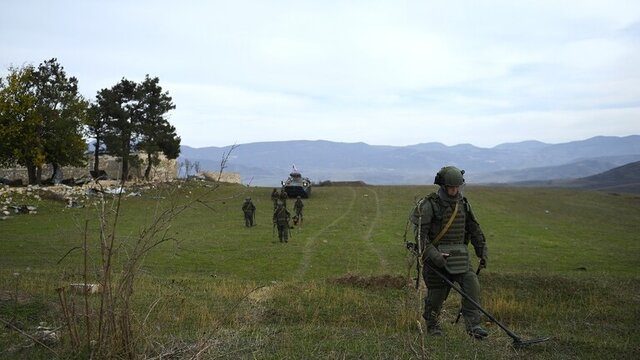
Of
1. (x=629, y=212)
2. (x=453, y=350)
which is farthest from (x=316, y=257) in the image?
(x=629, y=212)

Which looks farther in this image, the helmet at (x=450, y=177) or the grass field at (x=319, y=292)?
the helmet at (x=450, y=177)

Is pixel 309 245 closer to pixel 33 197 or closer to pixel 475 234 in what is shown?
pixel 475 234

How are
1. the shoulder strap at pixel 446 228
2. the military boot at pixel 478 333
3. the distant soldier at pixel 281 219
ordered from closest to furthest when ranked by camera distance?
the military boot at pixel 478 333, the shoulder strap at pixel 446 228, the distant soldier at pixel 281 219

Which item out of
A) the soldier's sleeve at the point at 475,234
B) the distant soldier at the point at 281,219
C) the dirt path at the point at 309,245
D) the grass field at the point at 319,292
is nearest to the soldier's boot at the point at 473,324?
the grass field at the point at 319,292

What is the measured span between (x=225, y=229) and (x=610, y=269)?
58.4ft

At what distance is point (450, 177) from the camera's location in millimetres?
7766

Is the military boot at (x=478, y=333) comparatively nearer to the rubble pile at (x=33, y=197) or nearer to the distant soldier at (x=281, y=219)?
the distant soldier at (x=281, y=219)

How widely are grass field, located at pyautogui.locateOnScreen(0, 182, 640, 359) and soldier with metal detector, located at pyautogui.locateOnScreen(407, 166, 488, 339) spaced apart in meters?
0.39

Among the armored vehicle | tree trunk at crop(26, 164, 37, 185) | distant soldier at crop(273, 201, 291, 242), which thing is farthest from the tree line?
distant soldier at crop(273, 201, 291, 242)

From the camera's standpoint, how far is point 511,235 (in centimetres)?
2808

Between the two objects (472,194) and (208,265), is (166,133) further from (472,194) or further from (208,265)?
(208,265)

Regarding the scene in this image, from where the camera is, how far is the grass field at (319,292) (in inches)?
247

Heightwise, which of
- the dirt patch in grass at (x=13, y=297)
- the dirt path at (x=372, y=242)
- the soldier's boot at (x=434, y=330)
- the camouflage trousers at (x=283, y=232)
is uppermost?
the dirt patch in grass at (x=13, y=297)

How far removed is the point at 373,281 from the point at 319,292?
196cm
